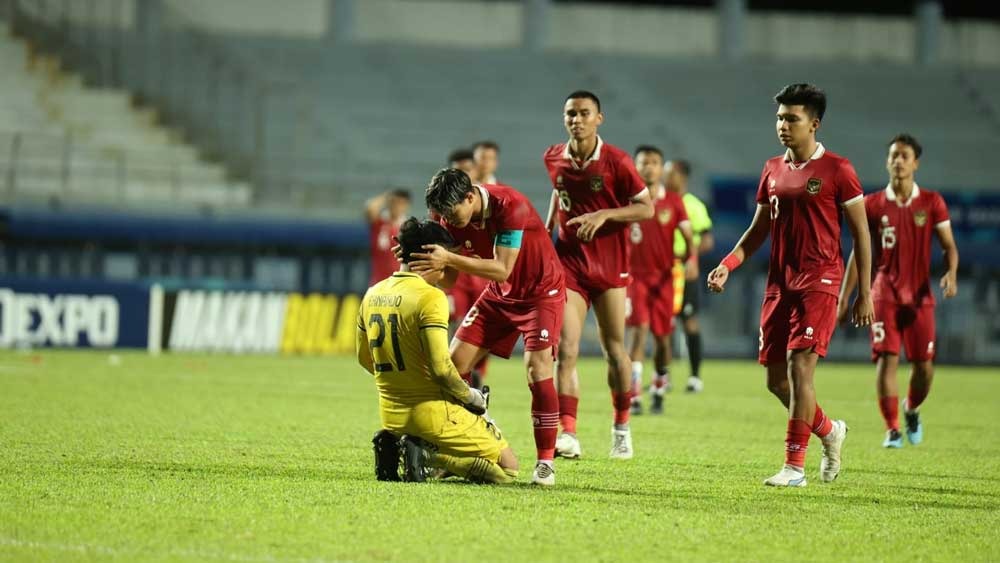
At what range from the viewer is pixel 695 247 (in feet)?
53.0

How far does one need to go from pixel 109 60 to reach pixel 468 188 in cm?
2652

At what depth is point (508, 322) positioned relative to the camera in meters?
9.05

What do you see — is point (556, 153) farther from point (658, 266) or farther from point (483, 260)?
point (658, 266)

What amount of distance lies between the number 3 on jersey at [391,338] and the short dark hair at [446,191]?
65cm

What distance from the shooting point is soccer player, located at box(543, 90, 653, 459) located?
9906mm

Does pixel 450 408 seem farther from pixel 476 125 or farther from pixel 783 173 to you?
pixel 476 125

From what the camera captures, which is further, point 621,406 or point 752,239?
point 621,406

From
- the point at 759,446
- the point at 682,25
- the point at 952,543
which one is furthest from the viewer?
the point at 682,25

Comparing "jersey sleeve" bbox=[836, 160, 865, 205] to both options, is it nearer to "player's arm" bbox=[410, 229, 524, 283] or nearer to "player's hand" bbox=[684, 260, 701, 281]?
"player's arm" bbox=[410, 229, 524, 283]

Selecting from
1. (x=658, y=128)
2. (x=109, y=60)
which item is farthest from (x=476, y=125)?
(x=109, y=60)

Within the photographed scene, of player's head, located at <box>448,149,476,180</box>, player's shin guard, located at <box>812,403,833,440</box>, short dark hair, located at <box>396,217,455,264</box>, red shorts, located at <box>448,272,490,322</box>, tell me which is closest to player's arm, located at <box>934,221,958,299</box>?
player's shin guard, located at <box>812,403,833,440</box>

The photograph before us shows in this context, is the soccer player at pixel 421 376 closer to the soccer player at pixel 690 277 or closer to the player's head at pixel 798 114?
the player's head at pixel 798 114

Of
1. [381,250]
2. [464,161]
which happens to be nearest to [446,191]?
[464,161]

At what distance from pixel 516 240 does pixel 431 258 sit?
0.68 m
